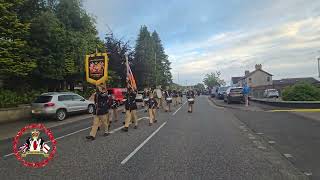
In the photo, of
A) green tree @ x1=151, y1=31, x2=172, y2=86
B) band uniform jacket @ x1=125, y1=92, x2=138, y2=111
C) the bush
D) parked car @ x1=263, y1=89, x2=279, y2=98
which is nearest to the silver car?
band uniform jacket @ x1=125, y1=92, x2=138, y2=111

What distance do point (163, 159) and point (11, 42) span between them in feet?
51.7

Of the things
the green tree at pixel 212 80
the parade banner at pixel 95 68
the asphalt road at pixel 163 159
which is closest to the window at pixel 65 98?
the parade banner at pixel 95 68

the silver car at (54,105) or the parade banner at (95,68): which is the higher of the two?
the parade banner at (95,68)

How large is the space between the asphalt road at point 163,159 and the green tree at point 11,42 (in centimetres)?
986

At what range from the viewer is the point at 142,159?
898cm

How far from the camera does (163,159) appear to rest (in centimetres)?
893

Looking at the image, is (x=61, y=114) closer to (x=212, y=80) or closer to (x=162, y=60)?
(x=162, y=60)

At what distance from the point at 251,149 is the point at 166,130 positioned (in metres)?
5.01

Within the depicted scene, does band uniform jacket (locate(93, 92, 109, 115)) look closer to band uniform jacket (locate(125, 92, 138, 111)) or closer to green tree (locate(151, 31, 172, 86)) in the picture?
band uniform jacket (locate(125, 92, 138, 111))

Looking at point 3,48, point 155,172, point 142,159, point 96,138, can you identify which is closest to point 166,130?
point 96,138

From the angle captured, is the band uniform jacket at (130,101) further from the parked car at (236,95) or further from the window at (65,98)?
the parked car at (236,95)

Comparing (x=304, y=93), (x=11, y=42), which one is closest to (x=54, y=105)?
(x=11, y=42)

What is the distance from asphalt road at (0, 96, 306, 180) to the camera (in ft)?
24.6

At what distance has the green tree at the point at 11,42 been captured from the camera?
2092cm
